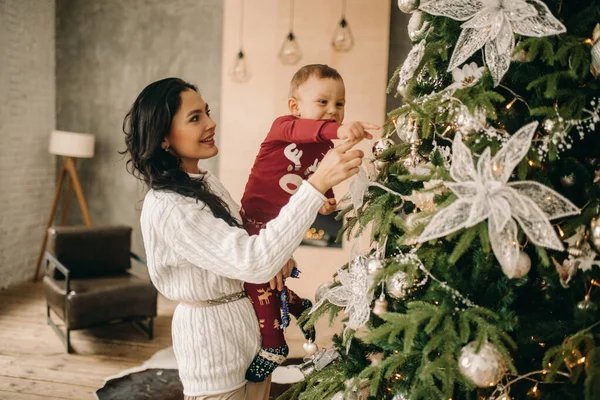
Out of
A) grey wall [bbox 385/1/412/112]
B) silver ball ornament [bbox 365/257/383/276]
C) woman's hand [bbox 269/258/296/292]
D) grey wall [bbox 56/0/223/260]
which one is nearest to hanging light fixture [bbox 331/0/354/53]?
grey wall [bbox 385/1/412/112]

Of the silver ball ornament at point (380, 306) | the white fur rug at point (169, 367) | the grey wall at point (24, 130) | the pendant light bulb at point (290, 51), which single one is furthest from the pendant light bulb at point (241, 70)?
the silver ball ornament at point (380, 306)

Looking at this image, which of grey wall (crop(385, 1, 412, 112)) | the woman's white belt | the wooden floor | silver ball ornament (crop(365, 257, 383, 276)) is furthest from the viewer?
grey wall (crop(385, 1, 412, 112))

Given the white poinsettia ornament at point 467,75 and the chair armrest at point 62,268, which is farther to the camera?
the chair armrest at point 62,268

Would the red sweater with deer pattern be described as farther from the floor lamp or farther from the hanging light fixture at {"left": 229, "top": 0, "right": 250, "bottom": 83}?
the floor lamp

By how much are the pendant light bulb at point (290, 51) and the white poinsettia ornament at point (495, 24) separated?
3.74 m

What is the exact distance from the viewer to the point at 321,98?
5.97 ft

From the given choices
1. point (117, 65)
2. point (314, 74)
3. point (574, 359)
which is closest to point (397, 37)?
point (117, 65)

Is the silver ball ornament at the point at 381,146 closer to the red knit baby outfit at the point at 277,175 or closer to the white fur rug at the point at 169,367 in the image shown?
the red knit baby outfit at the point at 277,175

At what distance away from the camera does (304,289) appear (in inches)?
199

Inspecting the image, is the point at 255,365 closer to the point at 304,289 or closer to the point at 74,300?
the point at 74,300

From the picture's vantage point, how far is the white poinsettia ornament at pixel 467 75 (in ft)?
3.97

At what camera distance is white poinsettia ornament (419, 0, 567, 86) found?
→ 3.51 ft

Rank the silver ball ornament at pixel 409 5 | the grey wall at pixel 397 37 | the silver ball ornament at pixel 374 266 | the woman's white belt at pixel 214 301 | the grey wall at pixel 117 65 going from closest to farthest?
1. the silver ball ornament at pixel 374 266
2. the silver ball ornament at pixel 409 5
3. the woman's white belt at pixel 214 301
4. the grey wall at pixel 397 37
5. the grey wall at pixel 117 65

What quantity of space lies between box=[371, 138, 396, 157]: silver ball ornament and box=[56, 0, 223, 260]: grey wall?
406 centimetres
